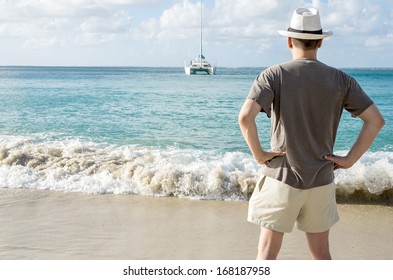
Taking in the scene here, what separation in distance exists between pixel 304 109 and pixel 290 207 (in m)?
0.53

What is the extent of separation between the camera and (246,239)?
482 cm

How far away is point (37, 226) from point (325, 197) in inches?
138

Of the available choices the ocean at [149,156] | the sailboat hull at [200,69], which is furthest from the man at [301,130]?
the sailboat hull at [200,69]

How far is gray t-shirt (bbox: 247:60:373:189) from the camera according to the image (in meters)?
2.47

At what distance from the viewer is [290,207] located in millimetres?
2621

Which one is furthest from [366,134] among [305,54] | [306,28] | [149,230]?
[149,230]

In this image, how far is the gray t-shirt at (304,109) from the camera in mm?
2471

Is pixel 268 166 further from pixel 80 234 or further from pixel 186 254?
pixel 80 234

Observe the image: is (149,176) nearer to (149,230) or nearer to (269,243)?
(149,230)

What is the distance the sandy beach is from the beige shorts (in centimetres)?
178

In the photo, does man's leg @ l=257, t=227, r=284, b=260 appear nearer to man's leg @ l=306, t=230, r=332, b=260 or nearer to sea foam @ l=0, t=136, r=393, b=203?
man's leg @ l=306, t=230, r=332, b=260

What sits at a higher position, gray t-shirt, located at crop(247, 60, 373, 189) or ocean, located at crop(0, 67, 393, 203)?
gray t-shirt, located at crop(247, 60, 373, 189)

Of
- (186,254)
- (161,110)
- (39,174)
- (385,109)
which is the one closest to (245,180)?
(186,254)

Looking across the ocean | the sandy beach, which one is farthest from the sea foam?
the sandy beach
